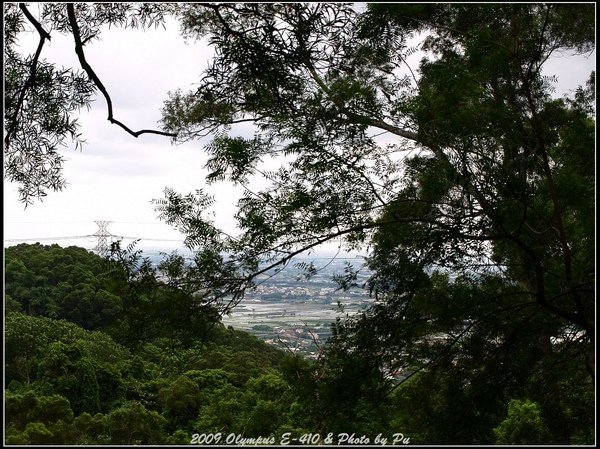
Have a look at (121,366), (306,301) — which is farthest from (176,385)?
(306,301)

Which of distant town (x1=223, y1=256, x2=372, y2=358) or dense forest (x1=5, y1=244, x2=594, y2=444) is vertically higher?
distant town (x1=223, y1=256, x2=372, y2=358)

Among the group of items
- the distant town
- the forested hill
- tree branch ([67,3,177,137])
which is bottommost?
the forested hill

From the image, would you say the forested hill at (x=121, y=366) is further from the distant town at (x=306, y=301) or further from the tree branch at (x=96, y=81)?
the tree branch at (x=96, y=81)

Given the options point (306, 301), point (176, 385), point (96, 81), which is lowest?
point (176, 385)

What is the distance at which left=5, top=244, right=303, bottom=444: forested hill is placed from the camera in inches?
91.9

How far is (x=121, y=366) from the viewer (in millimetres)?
7996

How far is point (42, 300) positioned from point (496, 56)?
10345mm

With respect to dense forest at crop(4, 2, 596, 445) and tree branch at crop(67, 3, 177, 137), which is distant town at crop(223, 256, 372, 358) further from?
tree branch at crop(67, 3, 177, 137)

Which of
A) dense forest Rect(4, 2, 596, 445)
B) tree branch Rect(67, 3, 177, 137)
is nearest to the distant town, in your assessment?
dense forest Rect(4, 2, 596, 445)

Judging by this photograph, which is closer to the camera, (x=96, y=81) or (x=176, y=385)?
(x=96, y=81)

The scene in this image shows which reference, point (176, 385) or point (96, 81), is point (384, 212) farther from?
point (176, 385)

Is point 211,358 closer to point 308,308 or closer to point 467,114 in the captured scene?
point 308,308

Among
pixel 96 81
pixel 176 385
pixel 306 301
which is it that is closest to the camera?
pixel 96 81

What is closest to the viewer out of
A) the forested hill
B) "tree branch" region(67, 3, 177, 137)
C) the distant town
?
"tree branch" region(67, 3, 177, 137)
